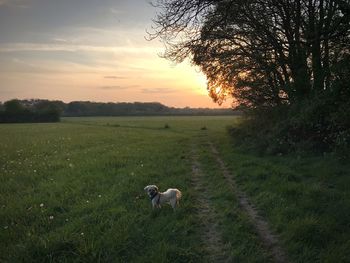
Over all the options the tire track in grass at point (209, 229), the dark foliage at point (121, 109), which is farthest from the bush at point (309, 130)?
the dark foliage at point (121, 109)

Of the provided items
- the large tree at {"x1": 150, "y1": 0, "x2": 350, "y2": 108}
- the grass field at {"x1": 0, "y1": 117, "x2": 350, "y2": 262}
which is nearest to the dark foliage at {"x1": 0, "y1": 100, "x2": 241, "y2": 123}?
the large tree at {"x1": 150, "y1": 0, "x2": 350, "y2": 108}

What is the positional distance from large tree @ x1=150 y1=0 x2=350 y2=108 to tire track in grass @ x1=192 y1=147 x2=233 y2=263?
5.28m

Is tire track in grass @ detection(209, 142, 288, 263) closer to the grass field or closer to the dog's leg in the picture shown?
the grass field

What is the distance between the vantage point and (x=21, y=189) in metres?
11.6

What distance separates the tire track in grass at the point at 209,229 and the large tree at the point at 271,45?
208 inches

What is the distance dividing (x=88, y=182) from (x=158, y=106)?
159m

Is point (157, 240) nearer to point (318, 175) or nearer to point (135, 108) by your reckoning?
point (318, 175)

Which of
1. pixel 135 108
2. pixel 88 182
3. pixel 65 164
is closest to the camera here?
pixel 88 182

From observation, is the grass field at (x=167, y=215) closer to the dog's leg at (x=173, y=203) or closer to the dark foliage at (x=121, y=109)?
the dog's leg at (x=173, y=203)

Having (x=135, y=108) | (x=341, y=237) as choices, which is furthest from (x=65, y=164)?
(x=135, y=108)

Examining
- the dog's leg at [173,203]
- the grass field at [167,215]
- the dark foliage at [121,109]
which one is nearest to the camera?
the grass field at [167,215]

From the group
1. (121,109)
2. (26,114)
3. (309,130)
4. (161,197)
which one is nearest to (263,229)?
(161,197)

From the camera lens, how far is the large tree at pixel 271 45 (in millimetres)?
13156

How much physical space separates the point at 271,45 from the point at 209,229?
12590 millimetres
